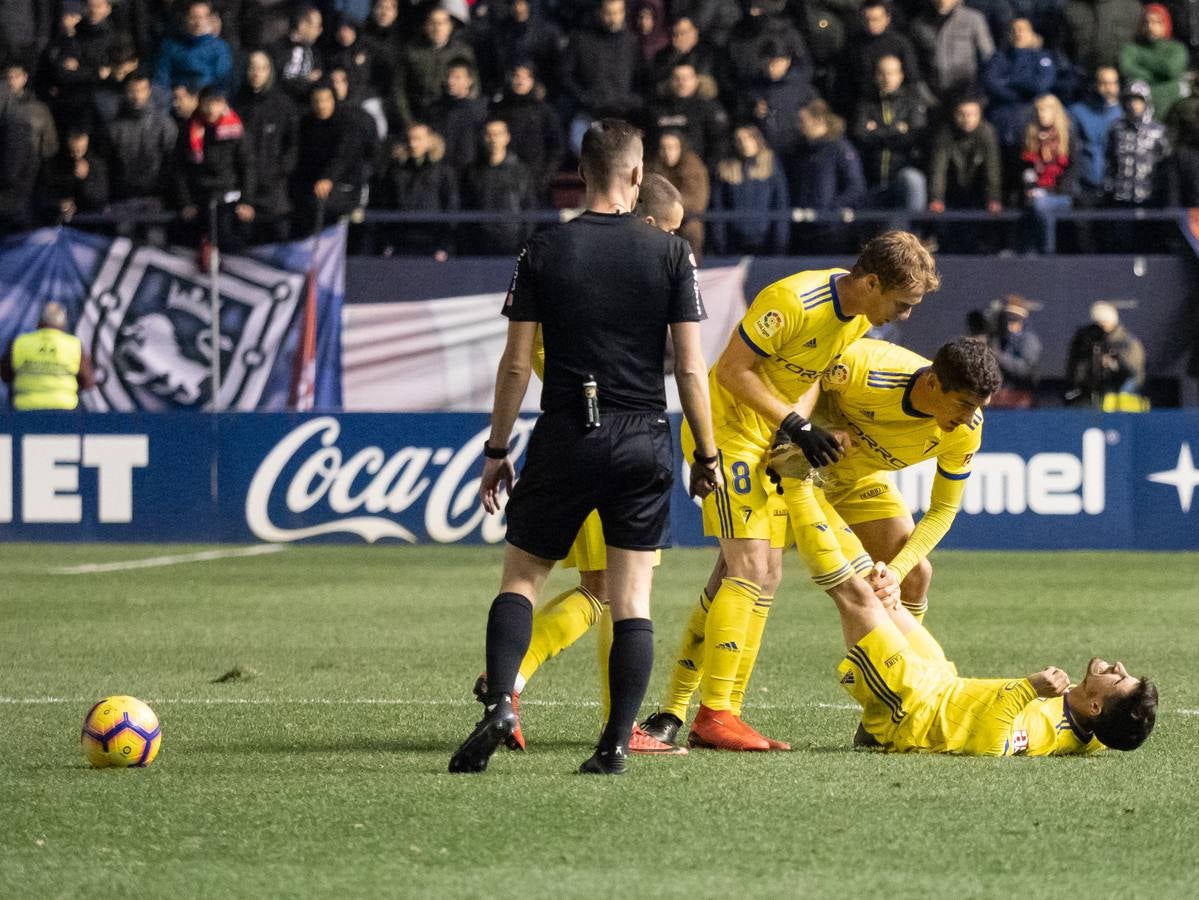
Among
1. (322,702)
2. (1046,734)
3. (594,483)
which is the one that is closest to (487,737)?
(594,483)

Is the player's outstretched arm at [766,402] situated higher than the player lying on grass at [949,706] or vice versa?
the player's outstretched arm at [766,402]

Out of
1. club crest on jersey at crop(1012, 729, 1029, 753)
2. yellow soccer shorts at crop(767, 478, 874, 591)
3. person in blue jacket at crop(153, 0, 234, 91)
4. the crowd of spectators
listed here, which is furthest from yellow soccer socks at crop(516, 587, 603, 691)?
person in blue jacket at crop(153, 0, 234, 91)

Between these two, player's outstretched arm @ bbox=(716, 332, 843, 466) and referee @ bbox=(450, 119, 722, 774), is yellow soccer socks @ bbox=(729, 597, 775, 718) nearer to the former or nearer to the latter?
player's outstretched arm @ bbox=(716, 332, 843, 466)

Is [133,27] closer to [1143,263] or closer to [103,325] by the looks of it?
[103,325]

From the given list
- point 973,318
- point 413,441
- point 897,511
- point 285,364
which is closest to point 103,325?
point 285,364

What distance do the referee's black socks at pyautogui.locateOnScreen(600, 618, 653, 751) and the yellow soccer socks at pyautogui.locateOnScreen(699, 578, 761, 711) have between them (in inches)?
35.8

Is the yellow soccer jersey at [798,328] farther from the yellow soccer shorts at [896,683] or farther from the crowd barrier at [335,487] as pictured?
the crowd barrier at [335,487]

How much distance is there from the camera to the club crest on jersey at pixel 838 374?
23.9ft

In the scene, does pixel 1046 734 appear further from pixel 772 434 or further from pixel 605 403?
pixel 605 403

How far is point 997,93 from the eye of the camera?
18500 millimetres

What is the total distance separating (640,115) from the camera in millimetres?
18078

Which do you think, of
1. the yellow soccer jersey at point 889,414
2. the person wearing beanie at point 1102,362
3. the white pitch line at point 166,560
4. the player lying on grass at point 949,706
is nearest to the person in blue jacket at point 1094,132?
the person wearing beanie at point 1102,362

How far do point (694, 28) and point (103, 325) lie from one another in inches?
245

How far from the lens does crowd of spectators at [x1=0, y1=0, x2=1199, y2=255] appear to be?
58.8 feet
